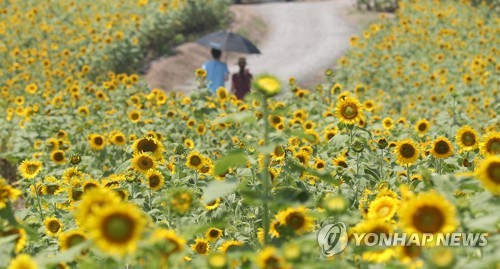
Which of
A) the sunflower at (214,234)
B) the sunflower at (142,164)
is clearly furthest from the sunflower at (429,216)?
the sunflower at (142,164)

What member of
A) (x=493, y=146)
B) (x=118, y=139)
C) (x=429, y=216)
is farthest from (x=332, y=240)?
(x=118, y=139)

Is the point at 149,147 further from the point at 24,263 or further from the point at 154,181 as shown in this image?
the point at 24,263

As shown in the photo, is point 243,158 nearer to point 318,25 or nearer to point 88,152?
point 88,152

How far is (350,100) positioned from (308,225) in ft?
6.18

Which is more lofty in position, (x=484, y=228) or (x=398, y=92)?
(x=484, y=228)

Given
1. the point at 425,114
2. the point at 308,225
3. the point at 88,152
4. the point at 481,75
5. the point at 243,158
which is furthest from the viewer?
the point at 481,75

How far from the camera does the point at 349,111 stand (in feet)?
13.8

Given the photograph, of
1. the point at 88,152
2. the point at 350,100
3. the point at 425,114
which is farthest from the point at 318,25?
the point at 350,100

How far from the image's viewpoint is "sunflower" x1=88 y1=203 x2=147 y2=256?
188 cm

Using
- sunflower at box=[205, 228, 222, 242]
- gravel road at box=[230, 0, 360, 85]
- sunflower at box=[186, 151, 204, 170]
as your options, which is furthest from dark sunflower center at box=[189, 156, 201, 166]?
gravel road at box=[230, 0, 360, 85]

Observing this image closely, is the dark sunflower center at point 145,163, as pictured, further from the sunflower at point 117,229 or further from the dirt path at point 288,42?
the dirt path at point 288,42

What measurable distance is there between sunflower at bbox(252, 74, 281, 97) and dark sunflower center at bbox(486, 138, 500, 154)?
1.68 meters

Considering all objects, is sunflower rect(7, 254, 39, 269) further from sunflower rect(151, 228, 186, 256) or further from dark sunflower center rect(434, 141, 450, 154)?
dark sunflower center rect(434, 141, 450, 154)

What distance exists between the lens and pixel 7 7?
1655 centimetres
